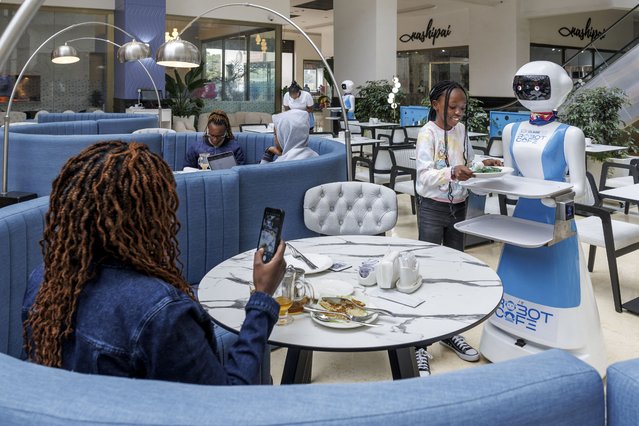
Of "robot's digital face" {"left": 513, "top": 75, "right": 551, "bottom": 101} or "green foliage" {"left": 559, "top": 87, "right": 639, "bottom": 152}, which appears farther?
"green foliage" {"left": 559, "top": 87, "right": 639, "bottom": 152}

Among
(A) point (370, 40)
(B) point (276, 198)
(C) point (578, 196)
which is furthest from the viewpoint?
(A) point (370, 40)

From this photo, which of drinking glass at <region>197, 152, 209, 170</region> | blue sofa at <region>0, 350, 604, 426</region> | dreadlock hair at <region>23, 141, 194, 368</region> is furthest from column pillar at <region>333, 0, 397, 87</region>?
blue sofa at <region>0, 350, 604, 426</region>

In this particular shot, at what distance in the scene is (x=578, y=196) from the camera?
126 inches

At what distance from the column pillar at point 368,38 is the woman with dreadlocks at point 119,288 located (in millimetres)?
13744

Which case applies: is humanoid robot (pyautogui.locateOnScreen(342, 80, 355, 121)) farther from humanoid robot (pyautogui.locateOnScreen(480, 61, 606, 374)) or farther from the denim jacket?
the denim jacket

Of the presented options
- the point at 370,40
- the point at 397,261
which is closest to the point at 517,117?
the point at 370,40

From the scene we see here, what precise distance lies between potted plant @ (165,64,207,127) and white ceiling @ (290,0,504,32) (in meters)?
5.88

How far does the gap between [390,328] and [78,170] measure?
99 cm

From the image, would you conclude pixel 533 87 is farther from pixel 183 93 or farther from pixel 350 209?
pixel 183 93

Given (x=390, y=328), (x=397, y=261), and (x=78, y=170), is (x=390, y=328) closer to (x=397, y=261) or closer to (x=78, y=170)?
(x=397, y=261)

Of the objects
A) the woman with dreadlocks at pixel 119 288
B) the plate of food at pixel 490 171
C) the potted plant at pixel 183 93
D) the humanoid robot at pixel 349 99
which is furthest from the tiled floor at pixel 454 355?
the potted plant at pixel 183 93

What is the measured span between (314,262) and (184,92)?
12105 mm

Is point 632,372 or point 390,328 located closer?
point 632,372

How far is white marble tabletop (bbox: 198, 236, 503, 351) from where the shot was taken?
1757mm
